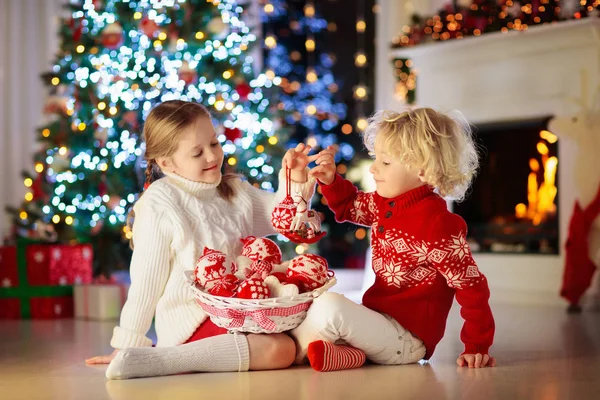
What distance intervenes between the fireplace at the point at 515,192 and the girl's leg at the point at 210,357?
281 centimetres

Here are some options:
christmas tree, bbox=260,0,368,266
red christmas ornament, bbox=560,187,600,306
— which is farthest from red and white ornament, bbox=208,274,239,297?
christmas tree, bbox=260,0,368,266

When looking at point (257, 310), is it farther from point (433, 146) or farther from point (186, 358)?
point (433, 146)

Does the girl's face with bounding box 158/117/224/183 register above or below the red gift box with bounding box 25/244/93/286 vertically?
above

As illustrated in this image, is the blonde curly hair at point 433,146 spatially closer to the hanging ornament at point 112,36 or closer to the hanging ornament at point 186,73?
the hanging ornament at point 186,73

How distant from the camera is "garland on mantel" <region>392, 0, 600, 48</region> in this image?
462 centimetres

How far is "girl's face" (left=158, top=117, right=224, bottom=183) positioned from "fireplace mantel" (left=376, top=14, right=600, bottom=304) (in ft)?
8.03

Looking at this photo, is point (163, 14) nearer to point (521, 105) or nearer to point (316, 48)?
point (521, 105)

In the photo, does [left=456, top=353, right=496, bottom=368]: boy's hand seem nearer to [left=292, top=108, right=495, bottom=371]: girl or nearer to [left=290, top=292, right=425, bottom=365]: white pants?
[left=292, top=108, right=495, bottom=371]: girl

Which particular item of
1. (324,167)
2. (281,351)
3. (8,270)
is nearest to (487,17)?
(324,167)

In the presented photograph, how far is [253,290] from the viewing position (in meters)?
2.28

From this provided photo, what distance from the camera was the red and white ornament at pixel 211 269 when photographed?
233 cm

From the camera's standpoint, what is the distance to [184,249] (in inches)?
100

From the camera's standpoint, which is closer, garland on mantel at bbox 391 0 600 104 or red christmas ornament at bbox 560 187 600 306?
red christmas ornament at bbox 560 187 600 306

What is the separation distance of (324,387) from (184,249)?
0.63 m
